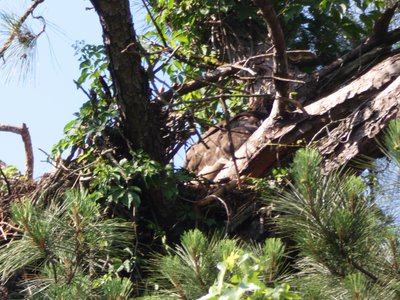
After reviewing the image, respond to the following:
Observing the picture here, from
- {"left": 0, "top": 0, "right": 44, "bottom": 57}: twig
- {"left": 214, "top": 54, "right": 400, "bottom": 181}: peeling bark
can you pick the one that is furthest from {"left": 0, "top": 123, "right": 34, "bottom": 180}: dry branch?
{"left": 214, "top": 54, "right": 400, "bottom": 181}: peeling bark

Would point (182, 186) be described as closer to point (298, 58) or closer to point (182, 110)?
point (182, 110)

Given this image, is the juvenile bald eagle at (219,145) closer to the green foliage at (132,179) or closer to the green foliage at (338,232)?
the green foliage at (132,179)

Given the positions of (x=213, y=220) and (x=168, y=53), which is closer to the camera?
(x=213, y=220)

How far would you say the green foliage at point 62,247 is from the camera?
12.0 feet

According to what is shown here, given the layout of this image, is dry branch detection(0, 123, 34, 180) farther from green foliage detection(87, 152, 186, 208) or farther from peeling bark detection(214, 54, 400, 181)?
peeling bark detection(214, 54, 400, 181)

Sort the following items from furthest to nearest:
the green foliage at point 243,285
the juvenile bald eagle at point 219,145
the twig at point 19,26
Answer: the juvenile bald eagle at point 219,145
the twig at point 19,26
the green foliage at point 243,285

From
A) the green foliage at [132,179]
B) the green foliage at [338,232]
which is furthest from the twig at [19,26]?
the green foliage at [338,232]

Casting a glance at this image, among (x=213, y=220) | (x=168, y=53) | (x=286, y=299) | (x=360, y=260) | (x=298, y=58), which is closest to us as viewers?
(x=286, y=299)

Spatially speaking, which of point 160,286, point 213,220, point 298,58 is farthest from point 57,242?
point 298,58

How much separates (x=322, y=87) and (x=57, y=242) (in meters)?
2.09

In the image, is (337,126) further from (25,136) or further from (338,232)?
(25,136)

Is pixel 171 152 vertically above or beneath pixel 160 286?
above

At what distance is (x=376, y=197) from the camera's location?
12.0 feet

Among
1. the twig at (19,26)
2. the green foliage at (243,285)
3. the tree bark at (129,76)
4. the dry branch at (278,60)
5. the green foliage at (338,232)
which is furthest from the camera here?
the twig at (19,26)
